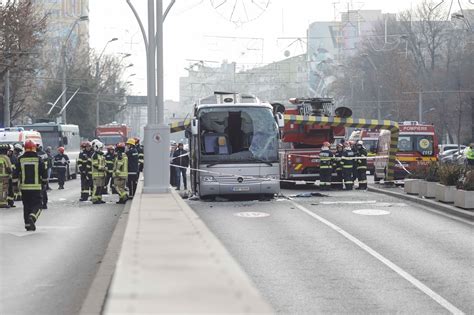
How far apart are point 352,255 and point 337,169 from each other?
1971 cm

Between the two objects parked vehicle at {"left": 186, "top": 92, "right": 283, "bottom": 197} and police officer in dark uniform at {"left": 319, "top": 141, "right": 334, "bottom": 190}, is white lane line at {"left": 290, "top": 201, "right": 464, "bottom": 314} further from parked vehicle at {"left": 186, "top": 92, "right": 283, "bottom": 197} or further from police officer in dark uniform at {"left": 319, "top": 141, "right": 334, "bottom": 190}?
police officer in dark uniform at {"left": 319, "top": 141, "right": 334, "bottom": 190}

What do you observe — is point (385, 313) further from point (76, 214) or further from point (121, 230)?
point (76, 214)

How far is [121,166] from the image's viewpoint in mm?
28281

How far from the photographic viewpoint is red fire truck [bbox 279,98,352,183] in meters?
35.8

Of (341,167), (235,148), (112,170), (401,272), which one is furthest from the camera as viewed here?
(341,167)

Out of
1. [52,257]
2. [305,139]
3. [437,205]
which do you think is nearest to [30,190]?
[52,257]

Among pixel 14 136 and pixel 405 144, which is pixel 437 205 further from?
pixel 14 136

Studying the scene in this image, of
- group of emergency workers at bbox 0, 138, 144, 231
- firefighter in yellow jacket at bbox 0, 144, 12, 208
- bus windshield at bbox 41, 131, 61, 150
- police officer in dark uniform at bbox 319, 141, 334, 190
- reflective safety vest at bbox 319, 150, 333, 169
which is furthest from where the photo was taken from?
bus windshield at bbox 41, 131, 61, 150

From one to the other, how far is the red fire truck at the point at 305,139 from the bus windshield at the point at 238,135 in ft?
23.6

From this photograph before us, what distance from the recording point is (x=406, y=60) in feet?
281

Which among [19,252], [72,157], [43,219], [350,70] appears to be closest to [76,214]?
[43,219]

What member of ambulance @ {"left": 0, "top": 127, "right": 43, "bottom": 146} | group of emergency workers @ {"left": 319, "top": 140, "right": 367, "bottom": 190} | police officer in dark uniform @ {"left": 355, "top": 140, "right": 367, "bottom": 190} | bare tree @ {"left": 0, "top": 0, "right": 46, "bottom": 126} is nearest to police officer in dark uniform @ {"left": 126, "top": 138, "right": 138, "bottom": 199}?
group of emergency workers @ {"left": 319, "top": 140, "right": 367, "bottom": 190}

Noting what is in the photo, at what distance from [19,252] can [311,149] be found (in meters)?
21.4

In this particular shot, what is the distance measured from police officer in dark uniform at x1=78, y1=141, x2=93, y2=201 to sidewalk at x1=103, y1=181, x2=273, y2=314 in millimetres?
23166
